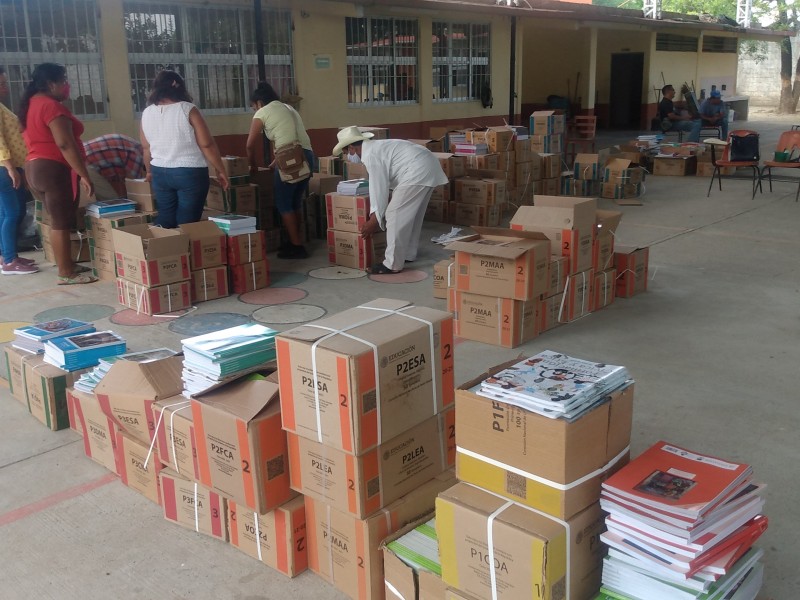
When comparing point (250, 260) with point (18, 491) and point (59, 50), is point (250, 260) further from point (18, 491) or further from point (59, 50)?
point (59, 50)

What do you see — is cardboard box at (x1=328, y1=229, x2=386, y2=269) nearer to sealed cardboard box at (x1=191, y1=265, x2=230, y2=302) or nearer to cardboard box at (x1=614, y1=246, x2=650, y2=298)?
sealed cardboard box at (x1=191, y1=265, x2=230, y2=302)

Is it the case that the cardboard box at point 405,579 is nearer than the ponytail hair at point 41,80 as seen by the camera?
Yes

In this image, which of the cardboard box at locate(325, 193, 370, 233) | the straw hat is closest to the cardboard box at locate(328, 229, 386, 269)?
the cardboard box at locate(325, 193, 370, 233)

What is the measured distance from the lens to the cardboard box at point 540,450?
2012mm

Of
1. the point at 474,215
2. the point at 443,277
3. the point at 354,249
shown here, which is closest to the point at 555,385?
the point at 443,277

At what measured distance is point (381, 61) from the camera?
469 inches

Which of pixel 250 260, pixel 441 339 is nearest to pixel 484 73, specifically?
pixel 250 260

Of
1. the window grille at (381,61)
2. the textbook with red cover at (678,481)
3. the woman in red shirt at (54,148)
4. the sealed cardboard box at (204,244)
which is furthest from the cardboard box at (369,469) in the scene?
the window grille at (381,61)

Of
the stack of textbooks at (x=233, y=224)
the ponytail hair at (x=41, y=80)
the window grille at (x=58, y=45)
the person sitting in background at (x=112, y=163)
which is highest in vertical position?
the window grille at (x=58, y=45)

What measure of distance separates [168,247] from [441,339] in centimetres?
334

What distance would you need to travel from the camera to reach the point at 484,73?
45.6ft

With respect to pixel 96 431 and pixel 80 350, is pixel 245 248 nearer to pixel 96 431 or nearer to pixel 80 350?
pixel 80 350

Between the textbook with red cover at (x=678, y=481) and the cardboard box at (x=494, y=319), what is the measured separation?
248 centimetres

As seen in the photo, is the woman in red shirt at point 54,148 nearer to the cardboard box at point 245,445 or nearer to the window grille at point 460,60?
the cardboard box at point 245,445
